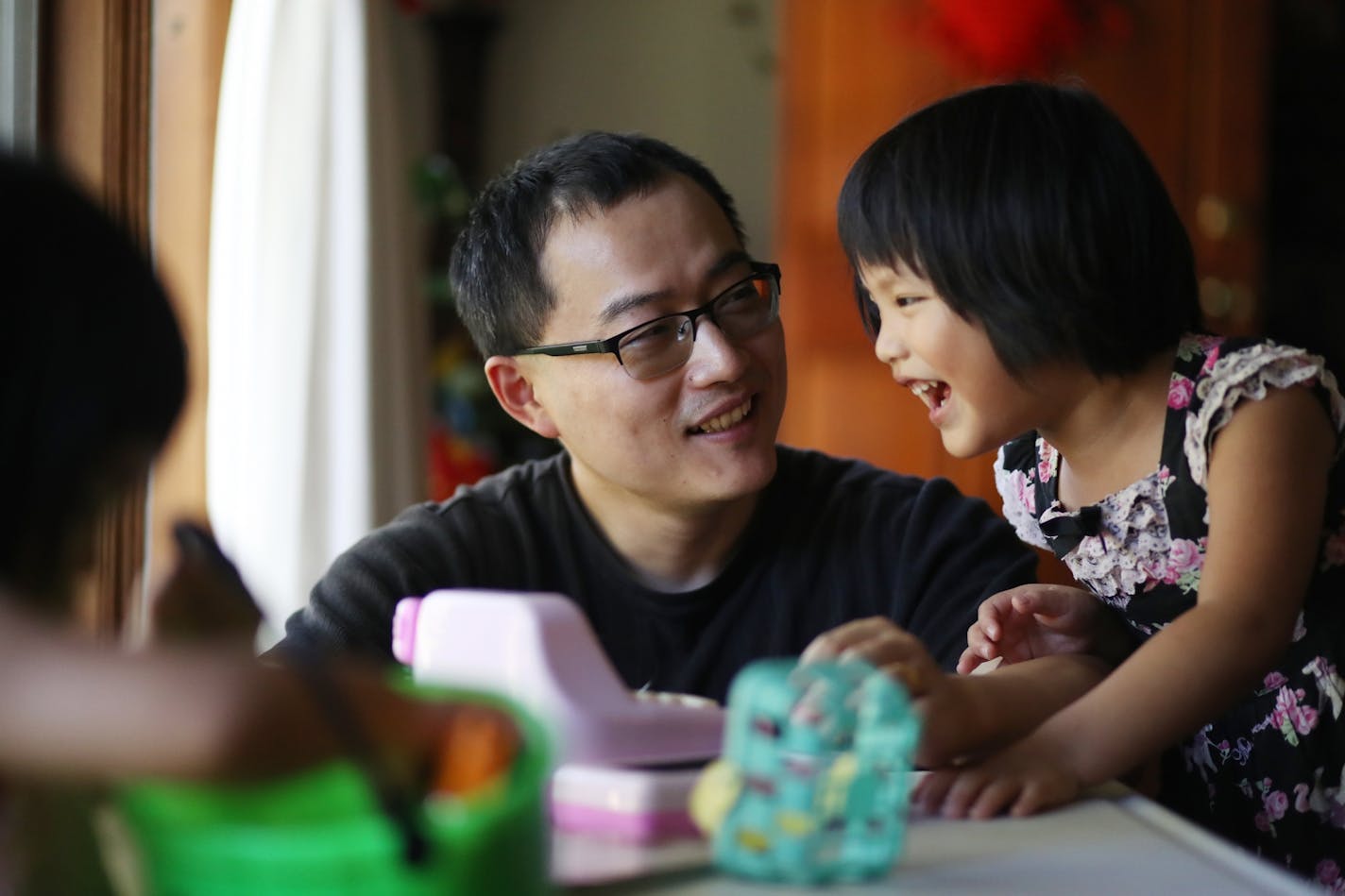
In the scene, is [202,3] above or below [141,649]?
above

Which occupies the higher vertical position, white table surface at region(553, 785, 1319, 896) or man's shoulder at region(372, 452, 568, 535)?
man's shoulder at region(372, 452, 568, 535)

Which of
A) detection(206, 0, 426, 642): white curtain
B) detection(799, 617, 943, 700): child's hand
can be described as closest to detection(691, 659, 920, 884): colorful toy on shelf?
detection(799, 617, 943, 700): child's hand

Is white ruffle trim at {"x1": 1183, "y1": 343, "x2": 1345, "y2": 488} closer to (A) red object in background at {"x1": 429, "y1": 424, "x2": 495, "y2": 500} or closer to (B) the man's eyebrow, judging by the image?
(B) the man's eyebrow

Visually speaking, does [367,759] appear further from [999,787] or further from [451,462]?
[451,462]

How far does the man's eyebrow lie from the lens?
1.42 m

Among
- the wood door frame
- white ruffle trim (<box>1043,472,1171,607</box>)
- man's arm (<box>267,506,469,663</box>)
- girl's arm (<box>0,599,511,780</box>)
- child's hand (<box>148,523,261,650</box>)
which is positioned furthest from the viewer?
the wood door frame

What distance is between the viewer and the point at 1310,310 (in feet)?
14.4

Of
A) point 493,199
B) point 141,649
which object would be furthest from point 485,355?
point 141,649

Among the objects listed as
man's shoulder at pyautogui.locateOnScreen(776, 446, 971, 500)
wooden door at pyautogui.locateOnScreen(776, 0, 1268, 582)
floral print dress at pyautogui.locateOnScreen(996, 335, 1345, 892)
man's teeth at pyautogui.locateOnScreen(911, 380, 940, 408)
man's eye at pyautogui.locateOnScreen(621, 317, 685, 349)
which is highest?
wooden door at pyautogui.locateOnScreen(776, 0, 1268, 582)

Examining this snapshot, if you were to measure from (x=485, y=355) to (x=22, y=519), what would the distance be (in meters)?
1.13

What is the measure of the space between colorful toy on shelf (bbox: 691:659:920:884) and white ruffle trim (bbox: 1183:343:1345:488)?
21.6 inches

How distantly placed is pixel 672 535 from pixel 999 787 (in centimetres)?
68

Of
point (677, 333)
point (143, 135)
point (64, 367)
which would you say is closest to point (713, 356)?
point (677, 333)

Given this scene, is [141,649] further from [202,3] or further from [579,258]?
[202,3]
